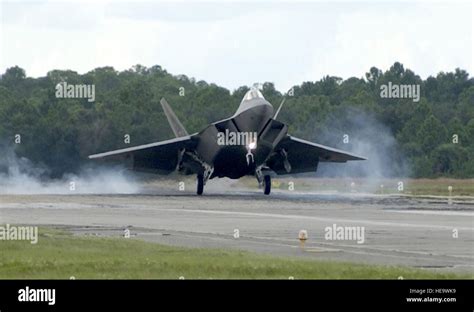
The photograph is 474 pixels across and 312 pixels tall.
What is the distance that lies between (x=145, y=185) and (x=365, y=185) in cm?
979

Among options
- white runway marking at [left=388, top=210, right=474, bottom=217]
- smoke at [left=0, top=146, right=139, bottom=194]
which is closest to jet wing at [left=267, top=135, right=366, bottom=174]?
smoke at [left=0, top=146, right=139, bottom=194]

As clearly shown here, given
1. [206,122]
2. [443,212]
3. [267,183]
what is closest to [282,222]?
[443,212]

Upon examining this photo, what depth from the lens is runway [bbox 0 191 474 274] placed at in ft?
67.7

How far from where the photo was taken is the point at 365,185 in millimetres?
54344

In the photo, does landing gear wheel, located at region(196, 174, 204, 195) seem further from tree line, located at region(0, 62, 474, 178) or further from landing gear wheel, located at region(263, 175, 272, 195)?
tree line, located at region(0, 62, 474, 178)

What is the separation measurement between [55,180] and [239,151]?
1254cm

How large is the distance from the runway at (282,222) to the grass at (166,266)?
4.47 ft

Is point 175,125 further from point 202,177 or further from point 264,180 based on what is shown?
point 264,180

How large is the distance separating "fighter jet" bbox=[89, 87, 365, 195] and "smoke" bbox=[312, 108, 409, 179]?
7.26 m

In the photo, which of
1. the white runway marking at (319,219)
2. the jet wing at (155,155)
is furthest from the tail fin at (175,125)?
the white runway marking at (319,219)

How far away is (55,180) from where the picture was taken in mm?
Answer: 52969

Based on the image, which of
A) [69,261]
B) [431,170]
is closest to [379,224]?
[69,261]

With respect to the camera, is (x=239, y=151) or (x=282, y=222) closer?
(x=282, y=222)
